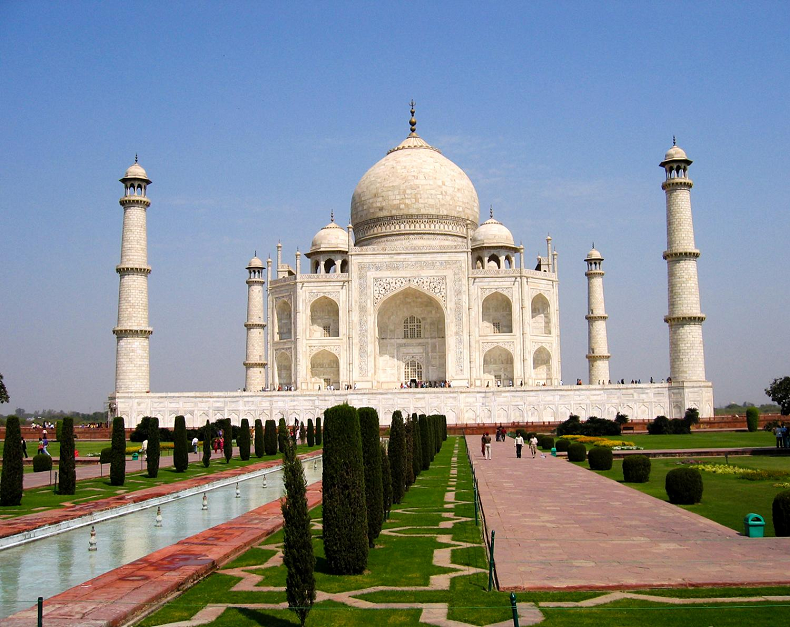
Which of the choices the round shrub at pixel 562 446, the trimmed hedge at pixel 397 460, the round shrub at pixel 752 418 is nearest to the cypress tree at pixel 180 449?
the trimmed hedge at pixel 397 460

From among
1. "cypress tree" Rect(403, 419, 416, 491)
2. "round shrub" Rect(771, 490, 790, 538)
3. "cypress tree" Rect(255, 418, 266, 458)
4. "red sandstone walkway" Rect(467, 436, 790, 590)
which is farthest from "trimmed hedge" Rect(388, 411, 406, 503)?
"cypress tree" Rect(255, 418, 266, 458)

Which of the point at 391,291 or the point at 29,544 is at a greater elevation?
the point at 391,291

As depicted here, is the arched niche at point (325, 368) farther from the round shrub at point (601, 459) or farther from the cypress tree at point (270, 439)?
the round shrub at point (601, 459)

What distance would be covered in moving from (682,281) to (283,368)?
588 inches

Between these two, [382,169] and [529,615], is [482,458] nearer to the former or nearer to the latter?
[529,615]

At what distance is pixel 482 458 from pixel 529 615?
12.4 meters

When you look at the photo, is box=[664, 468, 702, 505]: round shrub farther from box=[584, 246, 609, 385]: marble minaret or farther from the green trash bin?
box=[584, 246, 609, 385]: marble minaret

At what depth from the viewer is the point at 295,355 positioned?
31.7m

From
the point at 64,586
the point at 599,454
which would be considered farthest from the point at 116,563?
the point at 599,454

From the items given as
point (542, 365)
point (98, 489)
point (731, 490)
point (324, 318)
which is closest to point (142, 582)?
point (98, 489)

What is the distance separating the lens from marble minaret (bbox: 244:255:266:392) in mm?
34969

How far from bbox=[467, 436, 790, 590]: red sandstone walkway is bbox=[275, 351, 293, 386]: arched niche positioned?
2157 centimetres

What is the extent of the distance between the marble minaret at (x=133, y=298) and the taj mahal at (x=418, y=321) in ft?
0.12

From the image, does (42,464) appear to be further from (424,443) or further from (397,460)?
(397,460)
